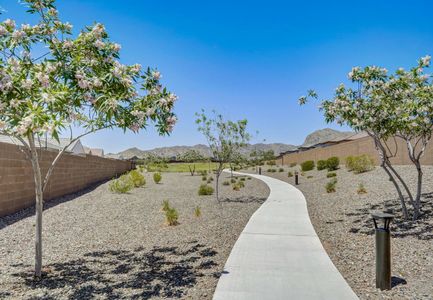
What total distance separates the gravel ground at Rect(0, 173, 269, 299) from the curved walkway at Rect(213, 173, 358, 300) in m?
0.33

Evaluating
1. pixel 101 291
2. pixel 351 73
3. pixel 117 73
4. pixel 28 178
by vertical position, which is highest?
pixel 351 73

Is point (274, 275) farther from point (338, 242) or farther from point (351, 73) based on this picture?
point (351, 73)

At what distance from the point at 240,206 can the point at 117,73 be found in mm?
10228

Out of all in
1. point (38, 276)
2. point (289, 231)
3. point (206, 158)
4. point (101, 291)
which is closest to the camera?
point (101, 291)

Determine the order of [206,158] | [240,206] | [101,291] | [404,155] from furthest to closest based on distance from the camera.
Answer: [404,155], [206,158], [240,206], [101,291]

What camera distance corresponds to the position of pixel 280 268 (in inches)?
235

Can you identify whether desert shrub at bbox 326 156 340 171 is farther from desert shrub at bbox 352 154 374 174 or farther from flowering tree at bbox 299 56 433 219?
flowering tree at bbox 299 56 433 219

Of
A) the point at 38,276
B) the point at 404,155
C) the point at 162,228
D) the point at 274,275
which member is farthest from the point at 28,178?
the point at 404,155

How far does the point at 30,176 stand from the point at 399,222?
12.4 meters

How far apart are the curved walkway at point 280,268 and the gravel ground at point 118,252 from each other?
33 cm

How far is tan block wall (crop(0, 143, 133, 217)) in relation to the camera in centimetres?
1086

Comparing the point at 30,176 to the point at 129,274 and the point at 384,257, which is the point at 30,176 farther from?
the point at 384,257

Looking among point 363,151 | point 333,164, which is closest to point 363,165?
point 333,164

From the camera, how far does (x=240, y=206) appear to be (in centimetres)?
1438
